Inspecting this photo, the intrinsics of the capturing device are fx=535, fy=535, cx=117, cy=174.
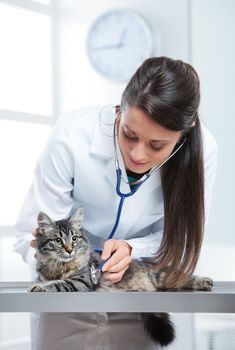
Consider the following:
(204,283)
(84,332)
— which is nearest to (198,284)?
(204,283)

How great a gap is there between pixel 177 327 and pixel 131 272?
206mm

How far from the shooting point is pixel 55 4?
304 centimetres

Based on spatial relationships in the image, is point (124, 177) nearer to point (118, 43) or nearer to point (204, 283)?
point (204, 283)

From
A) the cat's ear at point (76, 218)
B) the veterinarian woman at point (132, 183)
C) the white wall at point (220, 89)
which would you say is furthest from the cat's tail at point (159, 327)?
the white wall at point (220, 89)

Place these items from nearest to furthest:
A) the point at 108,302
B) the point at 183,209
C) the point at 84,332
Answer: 1. the point at 108,302
2. the point at 84,332
3. the point at 183,209

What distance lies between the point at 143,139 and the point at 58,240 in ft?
0.96

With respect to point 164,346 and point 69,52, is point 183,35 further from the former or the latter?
point 164,346

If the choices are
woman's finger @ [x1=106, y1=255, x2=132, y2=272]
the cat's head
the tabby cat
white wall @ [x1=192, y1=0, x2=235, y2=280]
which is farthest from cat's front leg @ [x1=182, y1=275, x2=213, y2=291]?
white wall @ [x1=192, y1=0, x2=235, y2=280]

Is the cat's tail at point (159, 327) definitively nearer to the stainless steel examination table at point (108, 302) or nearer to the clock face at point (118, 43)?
the stainless steel examination table at point (108, 302)

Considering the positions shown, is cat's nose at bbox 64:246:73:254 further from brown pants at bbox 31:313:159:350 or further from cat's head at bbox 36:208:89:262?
brown pants at bbox 31:313:159:350

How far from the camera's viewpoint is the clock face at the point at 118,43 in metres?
2.96

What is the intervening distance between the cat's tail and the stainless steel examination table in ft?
0.48

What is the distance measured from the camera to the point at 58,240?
3.74 feet

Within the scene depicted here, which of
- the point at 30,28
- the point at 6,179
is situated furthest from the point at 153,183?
the point at 30,28
